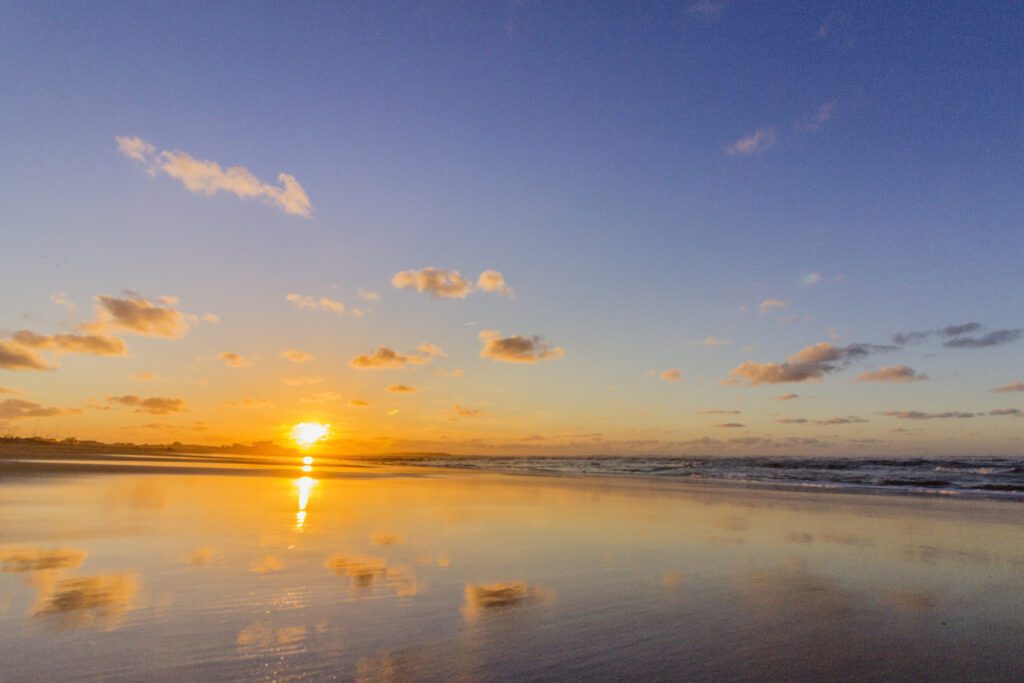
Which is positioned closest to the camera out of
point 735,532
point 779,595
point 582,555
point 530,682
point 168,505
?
point 530,682

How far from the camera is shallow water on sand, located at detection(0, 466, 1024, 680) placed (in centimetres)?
459

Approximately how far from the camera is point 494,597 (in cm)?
657

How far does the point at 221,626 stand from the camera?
17.2 ft

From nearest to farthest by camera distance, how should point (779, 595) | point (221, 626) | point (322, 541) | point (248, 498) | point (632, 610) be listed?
point (221, 626) < point (632, 610) < point (779, 595) < point (322, 541) < point (248, 498)

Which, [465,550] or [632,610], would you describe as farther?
[465,550]

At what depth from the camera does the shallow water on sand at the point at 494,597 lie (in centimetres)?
459

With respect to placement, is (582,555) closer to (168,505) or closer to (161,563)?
(161,563)

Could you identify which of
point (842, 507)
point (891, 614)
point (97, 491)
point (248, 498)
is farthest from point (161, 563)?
point (842, 507)

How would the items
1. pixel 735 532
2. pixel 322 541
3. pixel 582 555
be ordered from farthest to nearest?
pixel 735 532
pixel 322 541
pixel 582 555

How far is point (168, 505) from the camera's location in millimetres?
14734

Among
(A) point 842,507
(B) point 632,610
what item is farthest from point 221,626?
(A) point 842,507

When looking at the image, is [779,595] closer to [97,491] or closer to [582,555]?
[582,555]

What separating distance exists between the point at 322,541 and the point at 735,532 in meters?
8.29

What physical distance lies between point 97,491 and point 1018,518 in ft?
91.3
